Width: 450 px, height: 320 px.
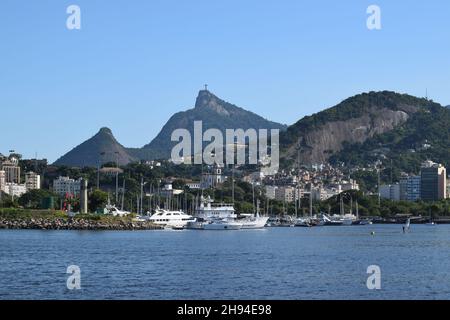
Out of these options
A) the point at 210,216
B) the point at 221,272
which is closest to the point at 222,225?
the point at 210,216

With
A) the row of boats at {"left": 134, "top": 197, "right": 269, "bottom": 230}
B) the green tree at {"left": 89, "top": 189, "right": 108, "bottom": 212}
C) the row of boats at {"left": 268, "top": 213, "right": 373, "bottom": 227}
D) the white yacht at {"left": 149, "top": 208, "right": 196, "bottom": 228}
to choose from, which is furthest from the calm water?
the row of boats at {"left": 268, "top": 213, "right": 373, "bottom": 227}

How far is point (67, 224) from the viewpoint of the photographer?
366 ft

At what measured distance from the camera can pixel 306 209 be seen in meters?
193

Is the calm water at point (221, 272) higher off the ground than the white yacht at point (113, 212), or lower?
lower

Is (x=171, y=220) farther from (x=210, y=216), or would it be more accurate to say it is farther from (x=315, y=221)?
(x=315, y=221)

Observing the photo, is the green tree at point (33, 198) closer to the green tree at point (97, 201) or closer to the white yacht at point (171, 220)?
the green tree at point (97, 201)

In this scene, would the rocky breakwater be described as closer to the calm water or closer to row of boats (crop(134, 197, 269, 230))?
row of boats (crop(134, 197, 269, 230))

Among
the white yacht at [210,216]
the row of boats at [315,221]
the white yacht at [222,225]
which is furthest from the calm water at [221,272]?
the row of boats at [315,221]

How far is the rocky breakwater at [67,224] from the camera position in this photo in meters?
112

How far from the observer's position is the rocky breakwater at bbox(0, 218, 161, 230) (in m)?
112
